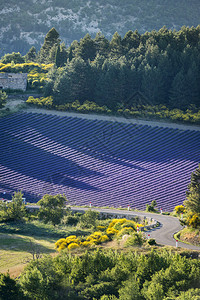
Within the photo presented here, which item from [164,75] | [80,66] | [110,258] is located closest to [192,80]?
[164,75]

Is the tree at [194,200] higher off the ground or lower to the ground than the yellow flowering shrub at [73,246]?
higher

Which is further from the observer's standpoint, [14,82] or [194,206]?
[14,82]

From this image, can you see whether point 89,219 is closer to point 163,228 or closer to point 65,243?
point 163,228

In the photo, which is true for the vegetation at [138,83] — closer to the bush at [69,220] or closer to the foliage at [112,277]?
the bush at [69,220]

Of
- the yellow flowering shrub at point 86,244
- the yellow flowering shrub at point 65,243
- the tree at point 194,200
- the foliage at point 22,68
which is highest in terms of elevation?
the foliage at point 22,68

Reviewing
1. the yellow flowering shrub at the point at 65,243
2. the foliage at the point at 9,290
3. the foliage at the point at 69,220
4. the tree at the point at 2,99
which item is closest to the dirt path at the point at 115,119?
the tree at the point at 2,99

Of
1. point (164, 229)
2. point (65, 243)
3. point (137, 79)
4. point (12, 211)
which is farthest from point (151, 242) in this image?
point (137, 79)
